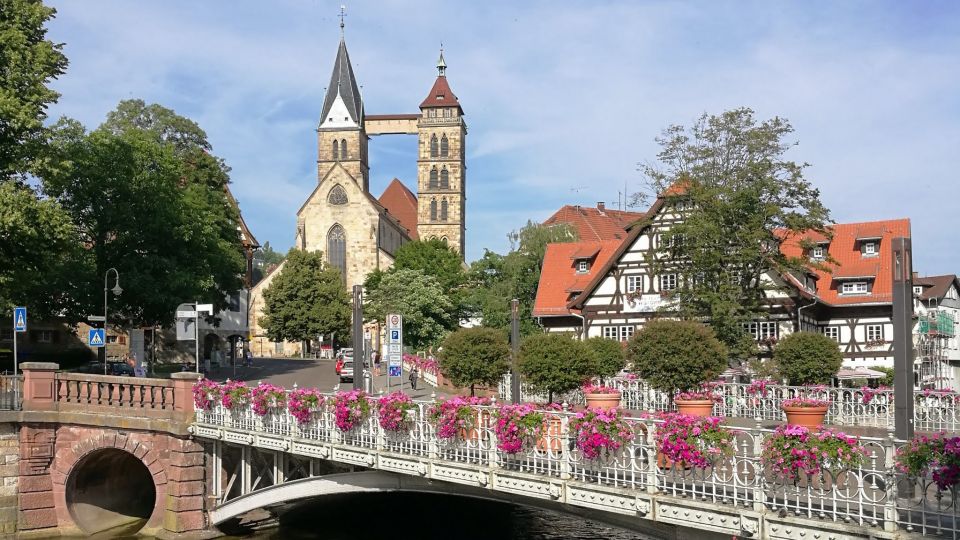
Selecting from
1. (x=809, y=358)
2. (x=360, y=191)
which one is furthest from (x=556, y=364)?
(x=360, y=191)

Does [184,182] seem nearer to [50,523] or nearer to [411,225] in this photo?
[50,523]

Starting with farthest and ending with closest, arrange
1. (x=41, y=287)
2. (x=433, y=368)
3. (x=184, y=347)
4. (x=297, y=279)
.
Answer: (x=297, y=279), (x=184, y=347), (x=433, y=368), (x=41, y=287)

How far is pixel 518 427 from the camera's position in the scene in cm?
1321

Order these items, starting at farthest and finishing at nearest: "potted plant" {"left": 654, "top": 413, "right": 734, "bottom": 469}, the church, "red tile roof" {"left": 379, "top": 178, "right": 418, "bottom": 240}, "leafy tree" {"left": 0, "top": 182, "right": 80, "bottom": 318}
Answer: "red tile roof" {"left": 379, "top": 178, "right": 418, "bottom": 240} → the church → "leafy tree" {"left": 0, "top": 182, "right": 80, "bottom": 318} → "potted plant" {"left": 654, "top": 413, "right": 734, "bottom": 469}

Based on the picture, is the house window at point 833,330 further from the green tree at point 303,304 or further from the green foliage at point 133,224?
the green tree at point 303,304

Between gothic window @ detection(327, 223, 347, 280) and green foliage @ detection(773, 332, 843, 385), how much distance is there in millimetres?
58674

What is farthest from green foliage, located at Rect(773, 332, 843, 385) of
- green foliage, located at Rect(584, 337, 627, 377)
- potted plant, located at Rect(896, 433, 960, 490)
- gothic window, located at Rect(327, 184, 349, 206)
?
gothic window, located at Rect(327, 184, 349, 206)

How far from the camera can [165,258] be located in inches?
1452

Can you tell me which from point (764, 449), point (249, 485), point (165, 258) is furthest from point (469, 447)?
point (165, 258)

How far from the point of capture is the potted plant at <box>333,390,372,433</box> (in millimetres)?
16438

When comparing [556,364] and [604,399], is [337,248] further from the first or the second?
[604,399]

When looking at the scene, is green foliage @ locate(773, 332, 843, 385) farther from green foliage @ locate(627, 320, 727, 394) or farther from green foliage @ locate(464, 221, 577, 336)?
green foliage @ locate(464, 221, 577, 336)

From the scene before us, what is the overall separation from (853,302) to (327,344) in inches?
1665

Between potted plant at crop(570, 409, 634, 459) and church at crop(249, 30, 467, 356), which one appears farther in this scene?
church at crop(249, 30, 467, 356)
